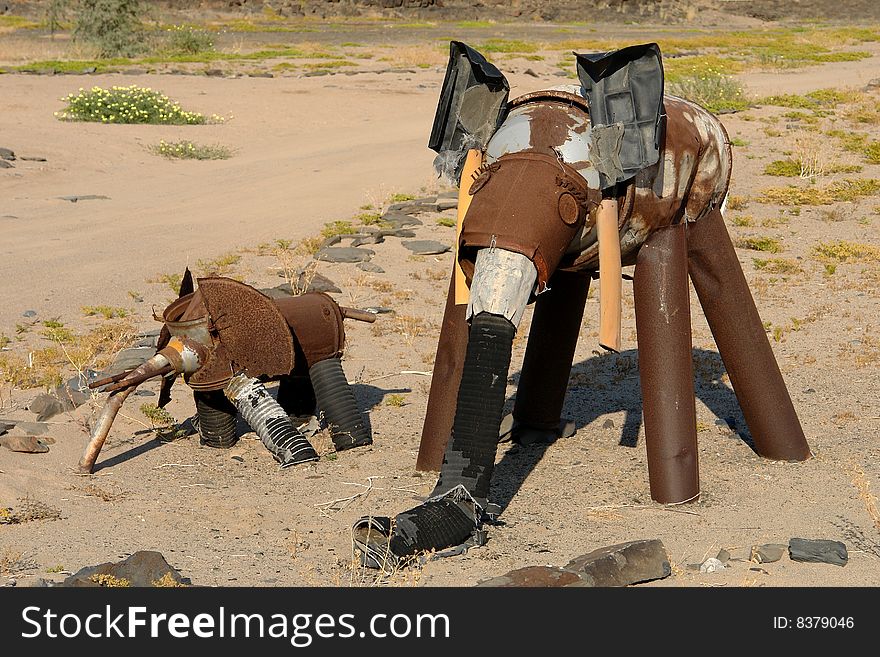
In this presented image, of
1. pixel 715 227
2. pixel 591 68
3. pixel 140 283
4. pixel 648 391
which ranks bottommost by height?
pixel 140 283

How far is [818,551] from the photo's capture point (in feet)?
16.1

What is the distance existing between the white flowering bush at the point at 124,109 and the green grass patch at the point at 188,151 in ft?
6.53

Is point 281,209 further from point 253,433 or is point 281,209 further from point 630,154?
point 630,154

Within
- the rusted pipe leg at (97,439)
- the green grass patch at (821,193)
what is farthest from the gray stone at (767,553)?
the green grass patch at (821,193)

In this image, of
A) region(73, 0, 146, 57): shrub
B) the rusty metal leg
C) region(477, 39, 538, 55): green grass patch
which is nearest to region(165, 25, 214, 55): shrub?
region(73, 0, 146, 57): shrub

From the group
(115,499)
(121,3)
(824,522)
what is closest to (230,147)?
(115,499)

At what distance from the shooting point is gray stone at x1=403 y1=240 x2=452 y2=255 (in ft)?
40.6

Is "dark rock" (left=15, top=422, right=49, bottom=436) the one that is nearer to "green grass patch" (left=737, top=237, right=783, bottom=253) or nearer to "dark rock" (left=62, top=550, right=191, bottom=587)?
"dark rock" (left=62, top=550, right=191, bottom=587)

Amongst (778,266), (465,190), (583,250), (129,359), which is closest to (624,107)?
(583,250)

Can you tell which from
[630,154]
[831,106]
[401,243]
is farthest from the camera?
[831,106]

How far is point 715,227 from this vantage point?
231 inches

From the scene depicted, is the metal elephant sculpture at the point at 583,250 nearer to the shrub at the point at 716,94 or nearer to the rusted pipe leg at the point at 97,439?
the rusted pipe leg at the point at 97,439

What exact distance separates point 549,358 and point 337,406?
4.23ft

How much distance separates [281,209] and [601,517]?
9.89 metres
